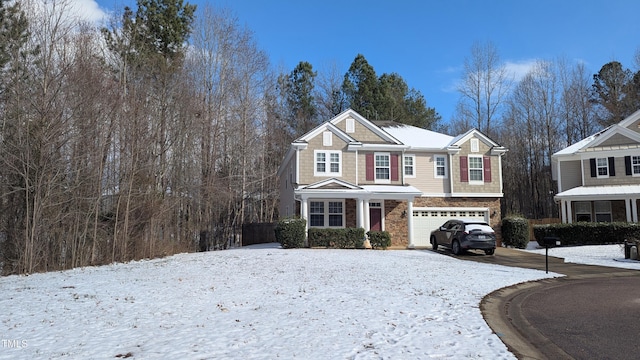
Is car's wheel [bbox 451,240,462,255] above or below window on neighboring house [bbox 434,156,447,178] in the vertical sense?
below

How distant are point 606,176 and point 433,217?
1072 cm

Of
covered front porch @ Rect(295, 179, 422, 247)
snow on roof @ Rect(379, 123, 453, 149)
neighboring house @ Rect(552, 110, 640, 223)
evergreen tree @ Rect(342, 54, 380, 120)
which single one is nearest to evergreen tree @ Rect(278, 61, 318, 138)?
evergreen tree @ Rect(342, 54, 380, 120)

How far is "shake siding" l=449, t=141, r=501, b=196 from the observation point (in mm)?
24672

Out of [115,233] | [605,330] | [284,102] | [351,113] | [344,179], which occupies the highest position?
[284,102]

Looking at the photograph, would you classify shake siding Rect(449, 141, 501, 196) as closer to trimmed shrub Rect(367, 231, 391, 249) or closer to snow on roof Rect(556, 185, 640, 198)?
snow on roof Rect(556, 185, 640, 198)

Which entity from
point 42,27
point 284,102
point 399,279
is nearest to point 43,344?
point 399,279

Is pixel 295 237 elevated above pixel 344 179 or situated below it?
below

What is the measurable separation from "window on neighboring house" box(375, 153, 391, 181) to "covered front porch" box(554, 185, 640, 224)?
10548 mm

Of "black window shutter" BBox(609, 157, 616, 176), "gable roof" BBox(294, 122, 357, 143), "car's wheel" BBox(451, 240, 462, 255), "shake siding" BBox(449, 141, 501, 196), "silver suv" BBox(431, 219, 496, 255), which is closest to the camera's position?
"silver suv" BBox(431, 219, 496, 255)

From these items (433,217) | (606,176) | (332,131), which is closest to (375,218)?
(433,217)

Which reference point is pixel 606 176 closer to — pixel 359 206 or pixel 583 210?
pixel 583 210

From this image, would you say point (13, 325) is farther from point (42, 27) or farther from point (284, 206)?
point (284, 206)

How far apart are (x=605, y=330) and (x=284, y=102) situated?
3364 cm

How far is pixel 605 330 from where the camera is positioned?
619 cm
